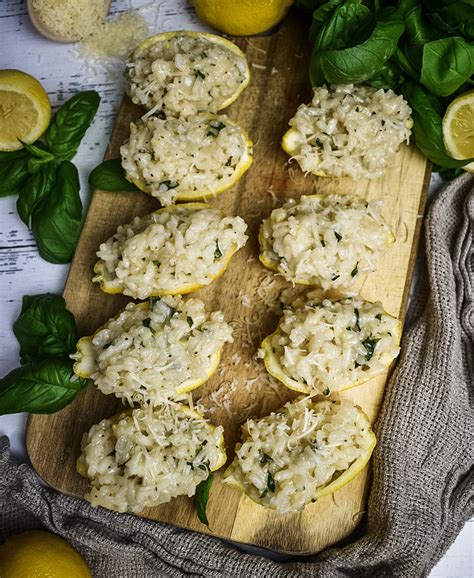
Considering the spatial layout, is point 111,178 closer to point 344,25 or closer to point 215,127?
point 215,127

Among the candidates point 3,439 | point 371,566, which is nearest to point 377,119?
point 371,566

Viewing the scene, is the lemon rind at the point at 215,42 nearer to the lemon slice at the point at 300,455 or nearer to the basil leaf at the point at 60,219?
the basil leaf at the point at 60,219

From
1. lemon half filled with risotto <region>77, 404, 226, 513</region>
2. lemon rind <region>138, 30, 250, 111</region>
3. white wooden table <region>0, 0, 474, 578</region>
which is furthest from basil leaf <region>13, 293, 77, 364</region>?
lemon rind <region>138, 30, 250, 111</region>

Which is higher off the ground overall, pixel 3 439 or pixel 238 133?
pixel 238 133

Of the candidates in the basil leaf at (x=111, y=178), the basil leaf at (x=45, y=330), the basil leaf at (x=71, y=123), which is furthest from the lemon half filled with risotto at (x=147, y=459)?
the basil leaf at (x=71, y=123)

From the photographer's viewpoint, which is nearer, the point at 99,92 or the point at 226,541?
the point at 226,541

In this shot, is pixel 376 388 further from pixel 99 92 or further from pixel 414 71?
pixel 99 92

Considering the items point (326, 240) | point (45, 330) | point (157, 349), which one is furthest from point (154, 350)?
point (326, 240)
